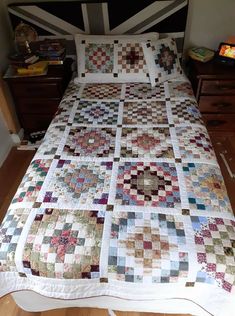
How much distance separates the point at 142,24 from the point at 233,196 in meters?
1.66

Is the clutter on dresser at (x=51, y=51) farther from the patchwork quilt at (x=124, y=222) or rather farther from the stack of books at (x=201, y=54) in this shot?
the stack of books at (x=201, y=54)

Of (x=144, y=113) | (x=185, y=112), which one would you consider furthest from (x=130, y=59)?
(x=185, y=112)

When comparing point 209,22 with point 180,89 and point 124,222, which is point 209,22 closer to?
point 180,89

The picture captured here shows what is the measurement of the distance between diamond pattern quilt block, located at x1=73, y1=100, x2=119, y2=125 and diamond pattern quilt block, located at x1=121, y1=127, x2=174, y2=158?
0.58 feet

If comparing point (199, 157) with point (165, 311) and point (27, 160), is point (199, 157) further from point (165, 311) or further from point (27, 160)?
point (27, 160)

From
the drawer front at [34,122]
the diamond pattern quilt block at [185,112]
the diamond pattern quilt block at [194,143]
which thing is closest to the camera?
the diamond pattern quilt block at [194,143]

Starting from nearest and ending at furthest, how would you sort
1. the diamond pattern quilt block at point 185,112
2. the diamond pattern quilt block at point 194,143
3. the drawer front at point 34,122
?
the diamond pattern quilt block at point 194,143, the diamond pattern quilt block at point 185,112, the drawer front at point 34,122

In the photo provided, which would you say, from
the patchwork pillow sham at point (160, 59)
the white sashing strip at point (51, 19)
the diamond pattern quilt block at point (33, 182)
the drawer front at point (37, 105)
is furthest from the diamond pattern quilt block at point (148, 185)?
the white sashing strip at point (51, 19)

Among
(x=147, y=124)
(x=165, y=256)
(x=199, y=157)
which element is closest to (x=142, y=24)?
(x=147, y=124)

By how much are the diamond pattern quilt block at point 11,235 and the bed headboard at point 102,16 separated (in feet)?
6.00

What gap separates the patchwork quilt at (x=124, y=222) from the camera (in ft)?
3.64

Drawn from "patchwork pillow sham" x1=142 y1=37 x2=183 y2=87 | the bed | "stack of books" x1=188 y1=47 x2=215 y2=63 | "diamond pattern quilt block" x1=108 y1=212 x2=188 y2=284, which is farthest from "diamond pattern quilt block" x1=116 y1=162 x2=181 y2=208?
"stack of books" x1=188 y1=47 x2=215 y2=63

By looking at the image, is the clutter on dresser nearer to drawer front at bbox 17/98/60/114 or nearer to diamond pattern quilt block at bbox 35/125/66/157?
drawer front at bbox 17/98/60/114

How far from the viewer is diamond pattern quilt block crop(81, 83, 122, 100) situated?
2154 mm
